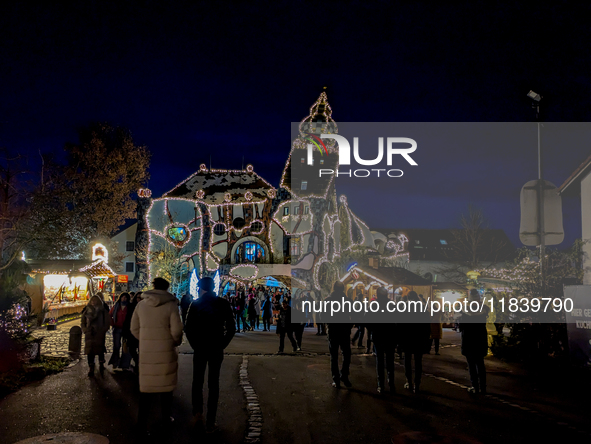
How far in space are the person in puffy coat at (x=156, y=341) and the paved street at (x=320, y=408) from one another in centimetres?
67

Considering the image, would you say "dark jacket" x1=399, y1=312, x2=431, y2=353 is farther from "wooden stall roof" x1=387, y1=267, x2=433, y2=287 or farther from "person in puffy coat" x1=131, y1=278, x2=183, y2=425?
"wooden stall roof" x1=387, y1=267, x2=433, y2=287

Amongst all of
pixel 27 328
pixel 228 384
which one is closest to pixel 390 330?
pixel 228 384

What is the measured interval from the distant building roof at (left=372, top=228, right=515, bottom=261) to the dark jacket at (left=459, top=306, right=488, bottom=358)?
53.1 m

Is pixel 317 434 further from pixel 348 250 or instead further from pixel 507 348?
pixel 348 250

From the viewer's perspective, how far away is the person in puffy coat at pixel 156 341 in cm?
575

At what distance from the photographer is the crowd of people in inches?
229

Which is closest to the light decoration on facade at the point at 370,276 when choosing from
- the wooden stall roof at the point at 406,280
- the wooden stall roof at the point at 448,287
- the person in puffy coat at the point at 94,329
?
the wooden stall roof at the point at 406,280

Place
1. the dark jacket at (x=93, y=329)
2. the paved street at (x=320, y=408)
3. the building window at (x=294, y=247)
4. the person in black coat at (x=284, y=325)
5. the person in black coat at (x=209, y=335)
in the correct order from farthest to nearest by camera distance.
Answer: the building window at (x=294, y=247) → the person in black coat at (x=284, y=325) → the dark jacket at (x=93, y=329) → the person in black coat at (x=209, y=335) → the paved street at (x=320, y=408)

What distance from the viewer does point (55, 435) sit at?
19.8ft

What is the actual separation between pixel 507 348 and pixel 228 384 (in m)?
8.58

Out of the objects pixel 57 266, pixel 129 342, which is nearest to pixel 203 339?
pixel 129 342

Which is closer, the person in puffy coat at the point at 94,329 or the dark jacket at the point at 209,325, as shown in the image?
the dark jacket at the point at 209,325

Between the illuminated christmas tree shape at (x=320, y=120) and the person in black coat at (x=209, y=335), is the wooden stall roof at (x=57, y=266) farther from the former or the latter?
the person in black coat at (x=209, y=335)

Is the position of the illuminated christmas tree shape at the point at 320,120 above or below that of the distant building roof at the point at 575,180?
above
